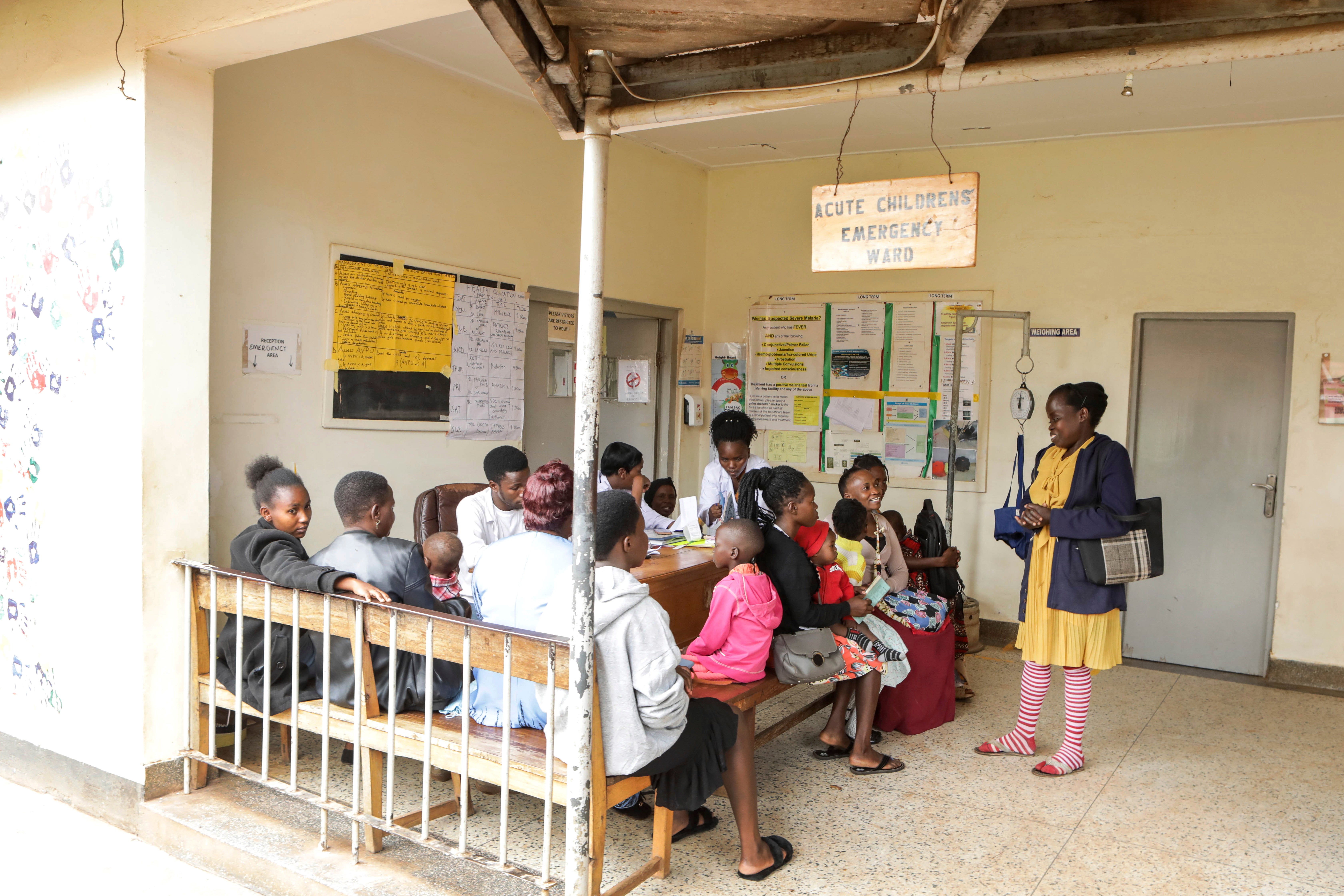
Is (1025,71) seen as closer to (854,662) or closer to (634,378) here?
(854,662)

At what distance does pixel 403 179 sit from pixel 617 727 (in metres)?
2.96

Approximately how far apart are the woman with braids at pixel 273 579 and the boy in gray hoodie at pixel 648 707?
70 centimetres

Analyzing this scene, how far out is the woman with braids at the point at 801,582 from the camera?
10.5 ft

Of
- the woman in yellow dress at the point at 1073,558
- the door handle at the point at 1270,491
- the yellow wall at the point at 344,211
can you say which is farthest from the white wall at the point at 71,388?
the door handle at the point at 1270,491

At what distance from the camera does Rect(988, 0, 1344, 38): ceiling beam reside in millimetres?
1843

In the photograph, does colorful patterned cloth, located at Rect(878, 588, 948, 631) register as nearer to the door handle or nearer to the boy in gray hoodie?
the boy in gray hoodie

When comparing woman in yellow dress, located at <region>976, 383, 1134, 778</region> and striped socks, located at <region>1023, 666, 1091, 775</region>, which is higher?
woman in yellow dress, located at <region>976, 383, 1134, 778</region>

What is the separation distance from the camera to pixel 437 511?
412cm

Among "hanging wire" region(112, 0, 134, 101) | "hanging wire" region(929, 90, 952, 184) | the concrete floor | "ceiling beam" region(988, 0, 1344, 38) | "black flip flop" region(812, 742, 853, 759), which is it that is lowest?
the concrete floor

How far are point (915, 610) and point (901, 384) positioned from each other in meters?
2.17

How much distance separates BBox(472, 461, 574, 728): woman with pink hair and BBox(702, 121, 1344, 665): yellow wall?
3.59 metres

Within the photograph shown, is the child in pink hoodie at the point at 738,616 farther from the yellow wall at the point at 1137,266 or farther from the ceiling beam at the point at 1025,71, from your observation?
the yellow wall at the point at 1137,266

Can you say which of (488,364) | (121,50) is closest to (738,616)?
(488,364)

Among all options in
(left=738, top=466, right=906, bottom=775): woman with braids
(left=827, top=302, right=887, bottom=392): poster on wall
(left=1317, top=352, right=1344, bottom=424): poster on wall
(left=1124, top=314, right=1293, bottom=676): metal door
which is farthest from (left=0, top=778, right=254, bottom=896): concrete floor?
(left=1317, top=352, right=1344, bottom=424): poster on wall
